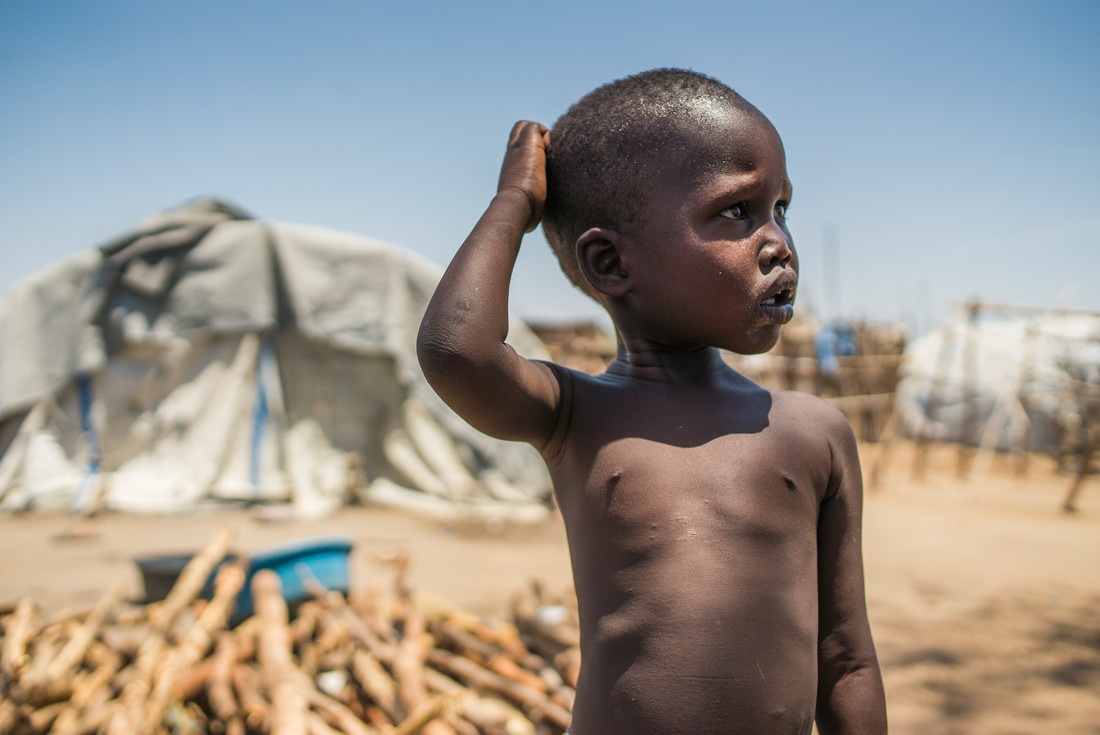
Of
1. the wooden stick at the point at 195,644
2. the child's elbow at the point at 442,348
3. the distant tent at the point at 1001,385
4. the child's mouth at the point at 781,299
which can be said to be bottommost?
the distant tent at the point at 1001,385

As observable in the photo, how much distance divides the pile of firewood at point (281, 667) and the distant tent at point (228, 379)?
160 inches

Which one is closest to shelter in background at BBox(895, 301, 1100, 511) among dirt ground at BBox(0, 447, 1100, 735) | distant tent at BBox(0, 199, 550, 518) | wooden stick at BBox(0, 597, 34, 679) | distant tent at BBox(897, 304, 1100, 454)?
distant tent at BBox(897, 304, 1100, 454)

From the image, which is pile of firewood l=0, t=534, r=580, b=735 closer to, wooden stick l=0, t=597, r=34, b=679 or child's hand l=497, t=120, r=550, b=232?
wooden stick l=0, t=597, r=34, b=679

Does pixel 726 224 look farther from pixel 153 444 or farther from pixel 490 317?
pixel 153 444

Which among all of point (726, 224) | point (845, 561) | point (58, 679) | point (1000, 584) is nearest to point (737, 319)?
point (726, 224)

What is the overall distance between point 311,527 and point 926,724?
18.0 feet

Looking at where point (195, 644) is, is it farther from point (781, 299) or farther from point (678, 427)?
A: point (781, 299)

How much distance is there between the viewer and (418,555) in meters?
6.12

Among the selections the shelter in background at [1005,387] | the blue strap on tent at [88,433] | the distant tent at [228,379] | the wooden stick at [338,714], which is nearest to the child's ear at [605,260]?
the wooden stick at [338,714]

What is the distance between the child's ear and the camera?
1.18 metres

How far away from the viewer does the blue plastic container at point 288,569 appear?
365 cm

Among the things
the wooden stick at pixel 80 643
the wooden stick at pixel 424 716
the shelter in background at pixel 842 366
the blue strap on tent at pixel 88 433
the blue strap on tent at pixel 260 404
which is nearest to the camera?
the wooden stick at pixel 424 716

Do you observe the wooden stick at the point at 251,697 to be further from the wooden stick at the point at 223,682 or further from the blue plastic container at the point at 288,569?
the blue plastic container at the point at 288,569

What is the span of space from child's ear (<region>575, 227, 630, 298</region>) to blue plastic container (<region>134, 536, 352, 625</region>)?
2923 millimetres
